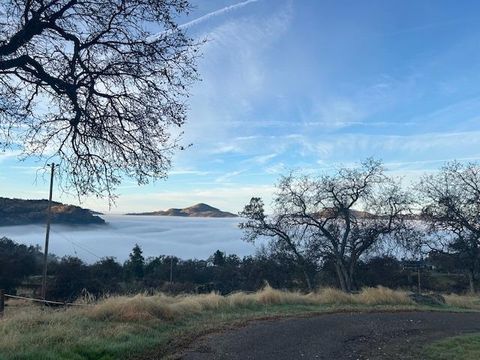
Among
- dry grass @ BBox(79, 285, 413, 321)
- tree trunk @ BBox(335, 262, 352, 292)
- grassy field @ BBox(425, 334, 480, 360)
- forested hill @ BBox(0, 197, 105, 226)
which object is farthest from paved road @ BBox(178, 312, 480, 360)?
forested hill @ BBox(0, 197, 105, 226)

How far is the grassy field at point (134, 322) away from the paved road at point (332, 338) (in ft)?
2.65

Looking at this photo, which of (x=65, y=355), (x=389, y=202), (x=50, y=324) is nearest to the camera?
(x=65, y=355)

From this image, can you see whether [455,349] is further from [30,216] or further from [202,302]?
[30,216]

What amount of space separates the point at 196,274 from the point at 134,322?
50.9m

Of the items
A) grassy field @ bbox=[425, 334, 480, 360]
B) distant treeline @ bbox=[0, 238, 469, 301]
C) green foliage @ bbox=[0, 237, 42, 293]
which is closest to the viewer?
grassy field @ bbox=[425, 334, 480, 360]

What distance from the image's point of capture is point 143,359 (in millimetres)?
7824

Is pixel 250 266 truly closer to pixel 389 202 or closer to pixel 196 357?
pixel 389 202

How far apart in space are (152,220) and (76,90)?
272 feet

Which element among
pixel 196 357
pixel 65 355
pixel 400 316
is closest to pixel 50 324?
pixel 65 355

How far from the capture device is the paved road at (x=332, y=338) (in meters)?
8.39

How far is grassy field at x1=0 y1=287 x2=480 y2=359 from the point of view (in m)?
7.85

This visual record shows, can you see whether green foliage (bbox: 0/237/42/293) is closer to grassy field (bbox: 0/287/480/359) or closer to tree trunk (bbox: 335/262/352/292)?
tree trunk (bbox: 335/262/352/292)

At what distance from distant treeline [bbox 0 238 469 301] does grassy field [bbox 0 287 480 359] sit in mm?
22198

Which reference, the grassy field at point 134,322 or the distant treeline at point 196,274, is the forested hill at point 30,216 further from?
the grassy field at point 134,322
